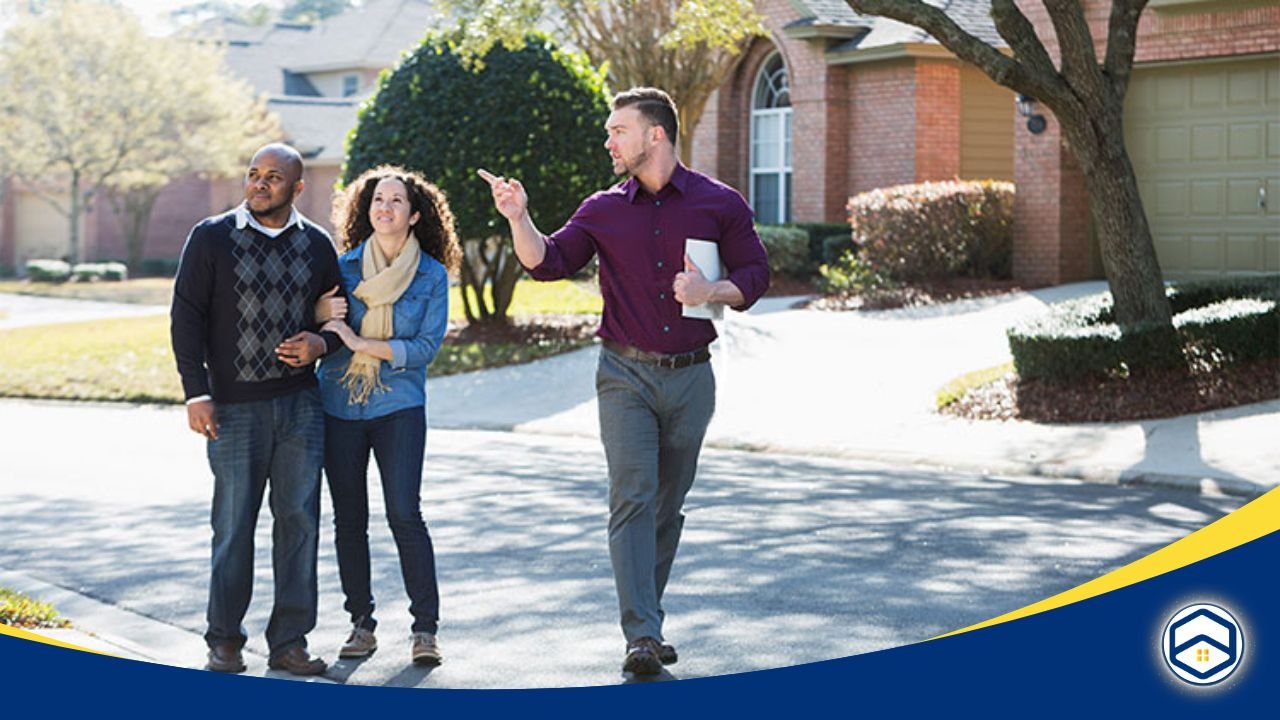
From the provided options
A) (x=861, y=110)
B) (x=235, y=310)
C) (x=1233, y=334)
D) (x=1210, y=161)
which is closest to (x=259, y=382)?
(x=235, y=310)

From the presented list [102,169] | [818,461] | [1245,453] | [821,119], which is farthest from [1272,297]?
[102,169]

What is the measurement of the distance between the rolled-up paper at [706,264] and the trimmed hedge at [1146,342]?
28.7 ft

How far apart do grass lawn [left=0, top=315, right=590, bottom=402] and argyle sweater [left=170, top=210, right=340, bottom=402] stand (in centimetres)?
1341

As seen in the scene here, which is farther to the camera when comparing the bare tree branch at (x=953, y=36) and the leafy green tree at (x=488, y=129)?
the leafy green tree at (x=488, y=129)

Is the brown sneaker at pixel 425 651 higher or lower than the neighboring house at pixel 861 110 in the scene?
lower

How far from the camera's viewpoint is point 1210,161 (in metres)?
21.1

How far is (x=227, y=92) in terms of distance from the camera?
50.1 metres

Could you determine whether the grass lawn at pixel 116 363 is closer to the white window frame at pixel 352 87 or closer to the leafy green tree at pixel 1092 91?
the leafy green tree at pixel 1092 91

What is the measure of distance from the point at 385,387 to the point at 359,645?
1038mm

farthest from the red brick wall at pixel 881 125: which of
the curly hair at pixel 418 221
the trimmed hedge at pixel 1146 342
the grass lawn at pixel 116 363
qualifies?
the curly hair at pixel 418 221

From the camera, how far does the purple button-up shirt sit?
6.44 m

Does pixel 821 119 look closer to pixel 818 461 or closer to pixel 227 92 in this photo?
pixel 818 461

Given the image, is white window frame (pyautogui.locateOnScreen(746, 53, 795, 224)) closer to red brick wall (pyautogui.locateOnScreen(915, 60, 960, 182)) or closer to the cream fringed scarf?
red brick wall (pyautogui.locateOnScreen(915, 60, 960, 182))

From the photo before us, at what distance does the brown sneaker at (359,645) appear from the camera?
6934 mm
